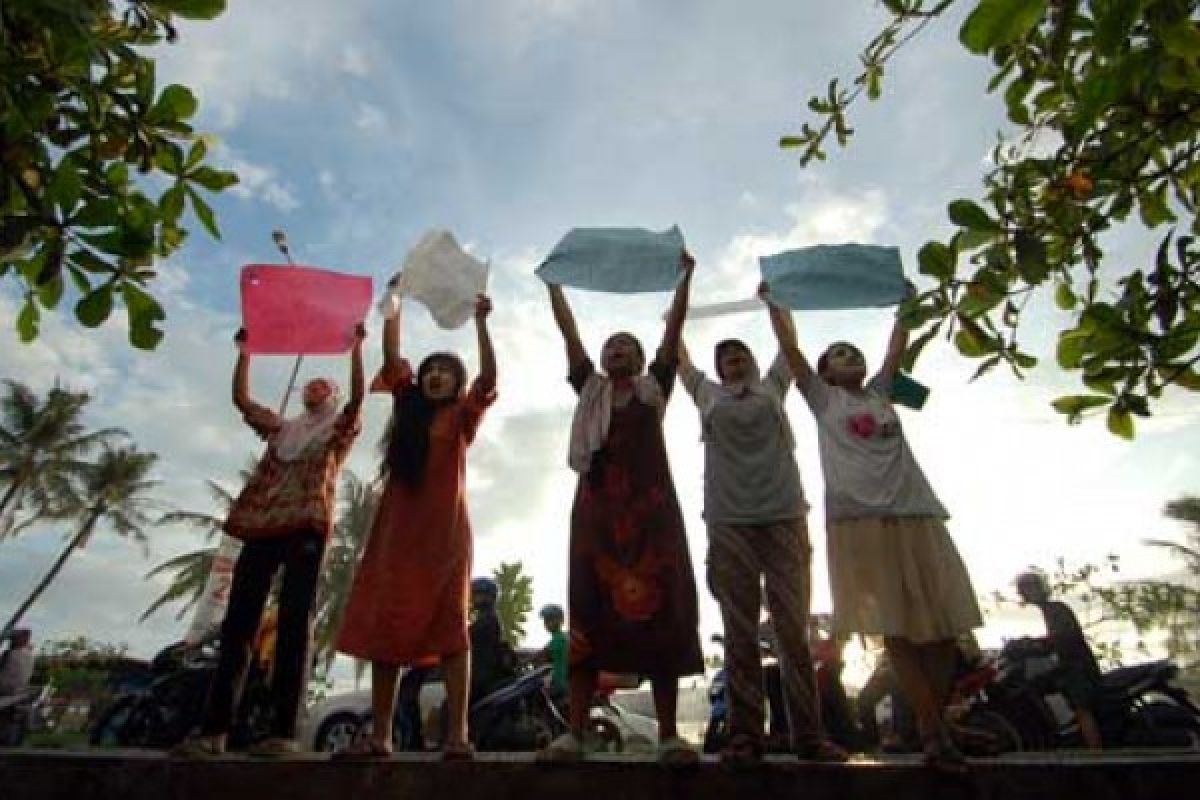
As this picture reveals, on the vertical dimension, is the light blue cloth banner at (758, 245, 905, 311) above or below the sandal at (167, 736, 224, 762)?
above

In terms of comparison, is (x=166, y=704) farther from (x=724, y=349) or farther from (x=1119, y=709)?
(x=1119, y=709)

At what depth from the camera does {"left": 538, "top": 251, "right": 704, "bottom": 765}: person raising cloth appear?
3.33 meters

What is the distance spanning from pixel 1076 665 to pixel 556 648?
4404 mm

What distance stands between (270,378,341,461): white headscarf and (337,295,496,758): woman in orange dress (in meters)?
0.32

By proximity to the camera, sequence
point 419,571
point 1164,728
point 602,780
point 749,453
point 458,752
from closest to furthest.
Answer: point 602,780
point 458,752
point 419,571
point 749,453
point 1164,728

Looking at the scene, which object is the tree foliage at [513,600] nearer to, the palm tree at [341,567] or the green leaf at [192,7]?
the palm tree at [341,567]

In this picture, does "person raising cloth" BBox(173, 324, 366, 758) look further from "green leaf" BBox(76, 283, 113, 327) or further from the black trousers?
"green leaf" BBox(76, 283, 113, 327)

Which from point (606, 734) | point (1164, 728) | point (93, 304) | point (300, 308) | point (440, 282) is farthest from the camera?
point (606, 734)

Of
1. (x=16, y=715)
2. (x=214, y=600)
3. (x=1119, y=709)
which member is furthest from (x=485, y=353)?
(x=16, y=715)

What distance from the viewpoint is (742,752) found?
2.99 metres

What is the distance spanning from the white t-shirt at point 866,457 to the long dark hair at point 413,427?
5.99ft

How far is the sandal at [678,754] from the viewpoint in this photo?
295 centimetres

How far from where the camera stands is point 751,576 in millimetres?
3492

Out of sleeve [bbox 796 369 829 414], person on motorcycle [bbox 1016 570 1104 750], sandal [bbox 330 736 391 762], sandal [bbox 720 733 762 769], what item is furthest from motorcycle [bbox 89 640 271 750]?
person on motorcycle [bbox 1016 570 1104 750]
